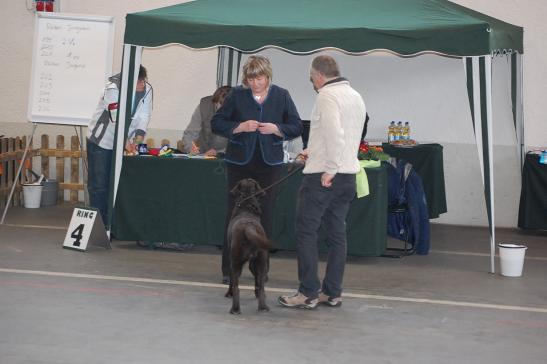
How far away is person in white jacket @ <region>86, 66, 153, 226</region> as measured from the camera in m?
8.19

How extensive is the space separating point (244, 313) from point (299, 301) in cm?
39

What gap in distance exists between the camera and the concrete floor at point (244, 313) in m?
5.05

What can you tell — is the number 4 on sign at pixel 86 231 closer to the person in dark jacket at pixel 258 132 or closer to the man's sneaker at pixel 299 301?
the person in dark jacket at pixel 258 132

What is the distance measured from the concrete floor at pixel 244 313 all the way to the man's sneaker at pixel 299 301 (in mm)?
72

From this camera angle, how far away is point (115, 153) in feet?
25.8

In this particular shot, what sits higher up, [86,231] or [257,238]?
[257,238]

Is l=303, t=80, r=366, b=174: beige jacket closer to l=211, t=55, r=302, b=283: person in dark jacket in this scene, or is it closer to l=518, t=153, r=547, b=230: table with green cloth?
l=211, t=55, r=302, b=283: person in dark jacket

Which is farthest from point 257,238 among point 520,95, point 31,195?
point 31,195

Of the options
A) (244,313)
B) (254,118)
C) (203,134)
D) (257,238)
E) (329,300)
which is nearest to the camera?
(257,238)

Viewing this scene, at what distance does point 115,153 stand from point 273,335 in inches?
119

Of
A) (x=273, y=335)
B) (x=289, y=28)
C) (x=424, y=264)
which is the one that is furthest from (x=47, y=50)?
(x=273, y=335)

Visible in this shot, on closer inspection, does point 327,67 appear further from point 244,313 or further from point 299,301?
point 244,313

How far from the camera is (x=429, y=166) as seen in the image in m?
9.89

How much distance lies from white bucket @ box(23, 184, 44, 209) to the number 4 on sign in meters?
2.98
